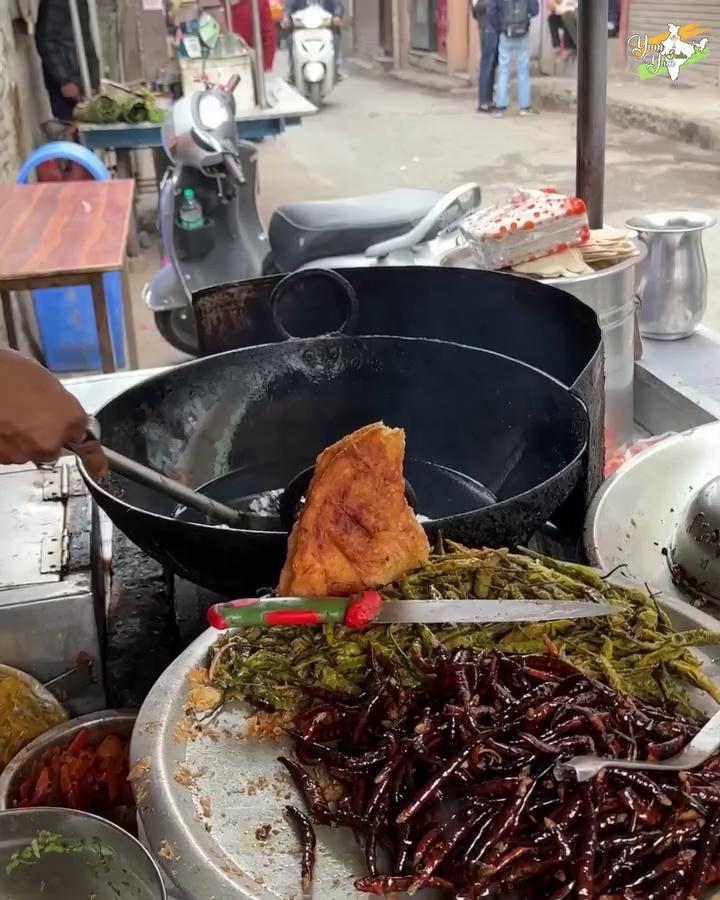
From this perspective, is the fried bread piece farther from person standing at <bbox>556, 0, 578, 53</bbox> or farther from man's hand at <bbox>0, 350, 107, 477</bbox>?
person standing at <bbox>556, 0, 578, 53</bbox>

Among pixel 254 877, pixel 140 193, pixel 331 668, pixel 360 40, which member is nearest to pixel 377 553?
pixel 331 668

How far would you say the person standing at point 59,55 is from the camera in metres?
10.4

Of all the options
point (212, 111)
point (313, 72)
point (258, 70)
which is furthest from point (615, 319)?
point (313, 72)

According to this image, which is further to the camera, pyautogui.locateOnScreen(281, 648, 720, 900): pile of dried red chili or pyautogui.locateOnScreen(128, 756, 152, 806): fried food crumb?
pyautogui.locateOnScreen(128, 756, 152, 806): fried food crumb

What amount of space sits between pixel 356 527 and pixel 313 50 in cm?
2168

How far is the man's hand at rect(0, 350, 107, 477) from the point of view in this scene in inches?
70.5

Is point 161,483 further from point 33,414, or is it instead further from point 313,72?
point 313,72

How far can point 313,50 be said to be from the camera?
21.3 m

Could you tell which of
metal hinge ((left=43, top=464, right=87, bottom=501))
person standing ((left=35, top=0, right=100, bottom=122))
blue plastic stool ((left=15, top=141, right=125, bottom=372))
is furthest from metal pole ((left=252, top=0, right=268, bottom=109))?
metal hinge ((left=43, top=464, right=87, bottom=501))

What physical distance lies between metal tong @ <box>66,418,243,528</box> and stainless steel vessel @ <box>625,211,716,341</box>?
2456 millimetres

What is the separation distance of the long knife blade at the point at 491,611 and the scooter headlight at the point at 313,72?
70.8 ft

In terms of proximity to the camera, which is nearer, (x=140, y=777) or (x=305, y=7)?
(x=140, y=777)

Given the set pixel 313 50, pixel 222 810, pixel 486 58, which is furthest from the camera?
pixel 313 50

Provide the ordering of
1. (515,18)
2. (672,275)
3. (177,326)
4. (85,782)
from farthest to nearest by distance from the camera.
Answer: (515,18) → (177,326) → (672,275) → (85,782)
